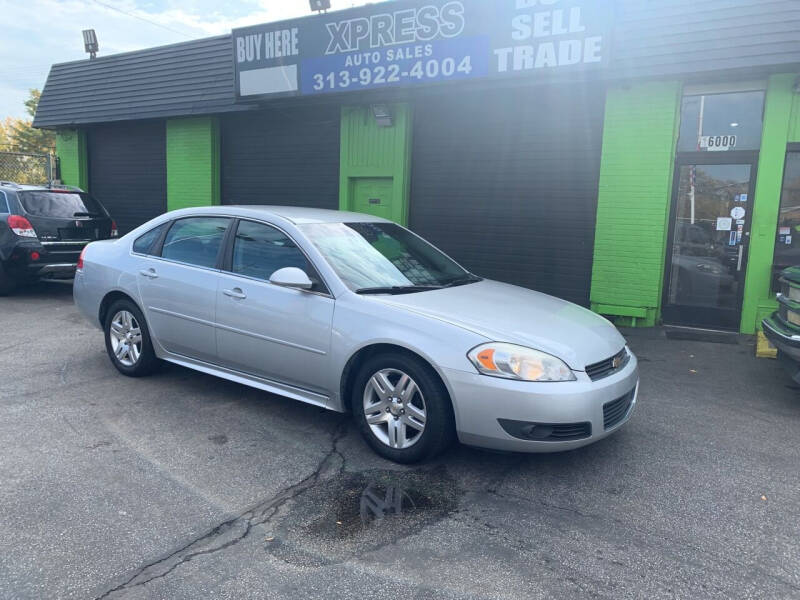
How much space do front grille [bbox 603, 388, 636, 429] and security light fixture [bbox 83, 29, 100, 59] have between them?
48.3 feet

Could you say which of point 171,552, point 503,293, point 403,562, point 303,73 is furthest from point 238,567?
point 303,73

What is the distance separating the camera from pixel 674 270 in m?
8.54

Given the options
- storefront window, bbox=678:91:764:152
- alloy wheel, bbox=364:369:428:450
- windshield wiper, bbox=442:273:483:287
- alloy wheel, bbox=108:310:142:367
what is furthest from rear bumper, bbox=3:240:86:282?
storefront window, bbox=678:91:764:152

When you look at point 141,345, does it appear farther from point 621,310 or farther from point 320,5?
point 320,5

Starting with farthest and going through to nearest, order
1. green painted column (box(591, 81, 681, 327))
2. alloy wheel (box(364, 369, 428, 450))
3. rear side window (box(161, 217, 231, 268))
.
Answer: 1. green painted column (box(591, 81, 681, 327))
2. rear side window (box(161, 217, 231, 268))
3. alloy wheel (box(364, 369, 428, 450))

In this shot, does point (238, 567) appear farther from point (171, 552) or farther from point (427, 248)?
point (427, 248)

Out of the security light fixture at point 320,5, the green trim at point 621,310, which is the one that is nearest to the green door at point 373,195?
the security light fixture at point 320,5

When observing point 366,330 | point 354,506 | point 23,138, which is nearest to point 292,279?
point 366,330

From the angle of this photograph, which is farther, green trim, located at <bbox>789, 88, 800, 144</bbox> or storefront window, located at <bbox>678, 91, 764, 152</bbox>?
storefront window, located at <bbox>678, 91, 764, 152</bbox>

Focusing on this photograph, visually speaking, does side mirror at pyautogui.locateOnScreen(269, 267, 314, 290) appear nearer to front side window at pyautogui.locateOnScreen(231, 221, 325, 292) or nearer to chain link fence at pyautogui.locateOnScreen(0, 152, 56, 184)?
front side window at pyautogui.locateOnScreen(231, 221, 325, 292)

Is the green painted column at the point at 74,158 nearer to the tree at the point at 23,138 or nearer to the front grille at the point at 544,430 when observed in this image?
the front grille at the point at 544,430

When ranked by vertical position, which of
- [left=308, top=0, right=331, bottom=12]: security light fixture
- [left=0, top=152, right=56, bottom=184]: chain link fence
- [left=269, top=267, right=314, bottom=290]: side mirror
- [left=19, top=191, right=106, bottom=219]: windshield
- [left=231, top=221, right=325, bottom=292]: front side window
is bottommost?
[left=269, top=267, right=314, bottom=290]: side mirror

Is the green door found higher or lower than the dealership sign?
lower

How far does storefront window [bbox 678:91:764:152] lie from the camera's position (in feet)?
25.9
